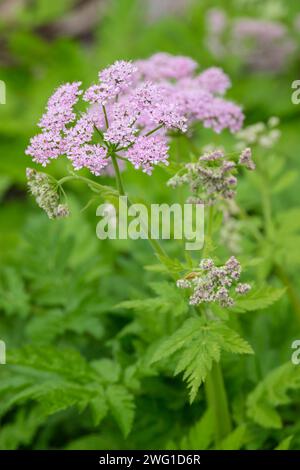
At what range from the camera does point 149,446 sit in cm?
358

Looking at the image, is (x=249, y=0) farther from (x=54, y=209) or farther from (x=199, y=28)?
(x=54, y=209)

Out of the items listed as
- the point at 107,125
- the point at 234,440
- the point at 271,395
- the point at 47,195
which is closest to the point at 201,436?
the point at 234,440

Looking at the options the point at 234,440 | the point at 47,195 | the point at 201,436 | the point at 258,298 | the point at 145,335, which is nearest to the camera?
the point at 47,195

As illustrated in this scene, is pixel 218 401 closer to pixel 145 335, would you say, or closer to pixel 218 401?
pixel 218 401

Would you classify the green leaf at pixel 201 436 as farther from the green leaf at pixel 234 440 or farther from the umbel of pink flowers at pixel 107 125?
the umbel of pink flowers at pixel 107 125

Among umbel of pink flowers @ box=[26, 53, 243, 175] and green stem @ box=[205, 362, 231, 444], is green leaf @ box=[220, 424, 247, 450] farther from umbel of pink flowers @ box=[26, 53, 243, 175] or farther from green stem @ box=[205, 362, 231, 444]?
umbel of pink flowers @ box=[26, 53, 243, 175]

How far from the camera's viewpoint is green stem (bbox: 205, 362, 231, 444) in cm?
316

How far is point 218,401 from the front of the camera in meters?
3.26

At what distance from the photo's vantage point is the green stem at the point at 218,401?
3160mm

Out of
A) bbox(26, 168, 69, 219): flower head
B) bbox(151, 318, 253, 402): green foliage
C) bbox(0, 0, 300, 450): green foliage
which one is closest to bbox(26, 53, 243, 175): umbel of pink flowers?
bbox(26, 168, 69, 219): flower head

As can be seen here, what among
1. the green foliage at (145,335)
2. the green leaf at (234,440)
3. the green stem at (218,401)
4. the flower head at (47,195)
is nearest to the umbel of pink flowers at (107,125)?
the flower head at (47,195)

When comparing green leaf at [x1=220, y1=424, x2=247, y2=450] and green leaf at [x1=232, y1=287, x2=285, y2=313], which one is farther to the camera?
green leaf at [x1=220, y1=424, x2=247, y2=450]

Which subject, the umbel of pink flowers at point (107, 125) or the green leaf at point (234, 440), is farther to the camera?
the green leaf at point (234, 440)

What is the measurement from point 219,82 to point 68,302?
159 cm
